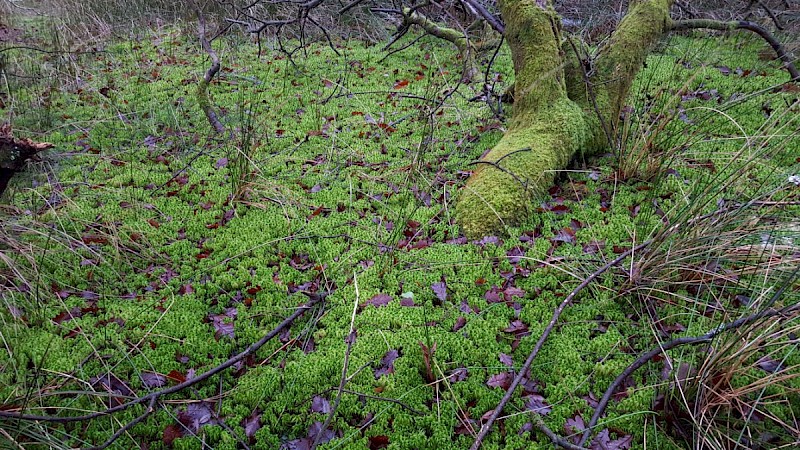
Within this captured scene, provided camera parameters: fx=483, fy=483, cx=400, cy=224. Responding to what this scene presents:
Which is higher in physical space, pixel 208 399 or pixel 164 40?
pixel 164 40

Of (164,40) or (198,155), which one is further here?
(164,40)

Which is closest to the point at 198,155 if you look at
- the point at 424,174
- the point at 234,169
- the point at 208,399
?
the point at 234,169

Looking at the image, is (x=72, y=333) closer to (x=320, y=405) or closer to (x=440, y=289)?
(x=320, y=405)

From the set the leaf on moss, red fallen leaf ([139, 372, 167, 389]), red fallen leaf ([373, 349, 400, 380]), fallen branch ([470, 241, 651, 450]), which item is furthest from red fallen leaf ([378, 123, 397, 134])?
red fallen leaf ([139, 372, 167, 389])

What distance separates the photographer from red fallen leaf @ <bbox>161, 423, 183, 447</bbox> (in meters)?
2.02

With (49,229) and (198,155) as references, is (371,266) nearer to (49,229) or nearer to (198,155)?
(49,229)

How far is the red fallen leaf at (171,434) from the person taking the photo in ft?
6.63

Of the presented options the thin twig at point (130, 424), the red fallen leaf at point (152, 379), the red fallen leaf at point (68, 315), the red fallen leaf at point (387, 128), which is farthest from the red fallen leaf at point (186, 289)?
the red fallen leaf at point (387, 128)

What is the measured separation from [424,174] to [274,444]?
2.43 meters

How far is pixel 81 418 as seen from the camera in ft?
6.30

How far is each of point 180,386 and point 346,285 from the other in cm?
103

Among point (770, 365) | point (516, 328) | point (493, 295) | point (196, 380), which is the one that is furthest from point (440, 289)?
point (770, 365)

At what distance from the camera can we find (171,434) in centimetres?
203

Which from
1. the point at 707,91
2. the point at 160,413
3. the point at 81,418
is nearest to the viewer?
the point at 81,418
